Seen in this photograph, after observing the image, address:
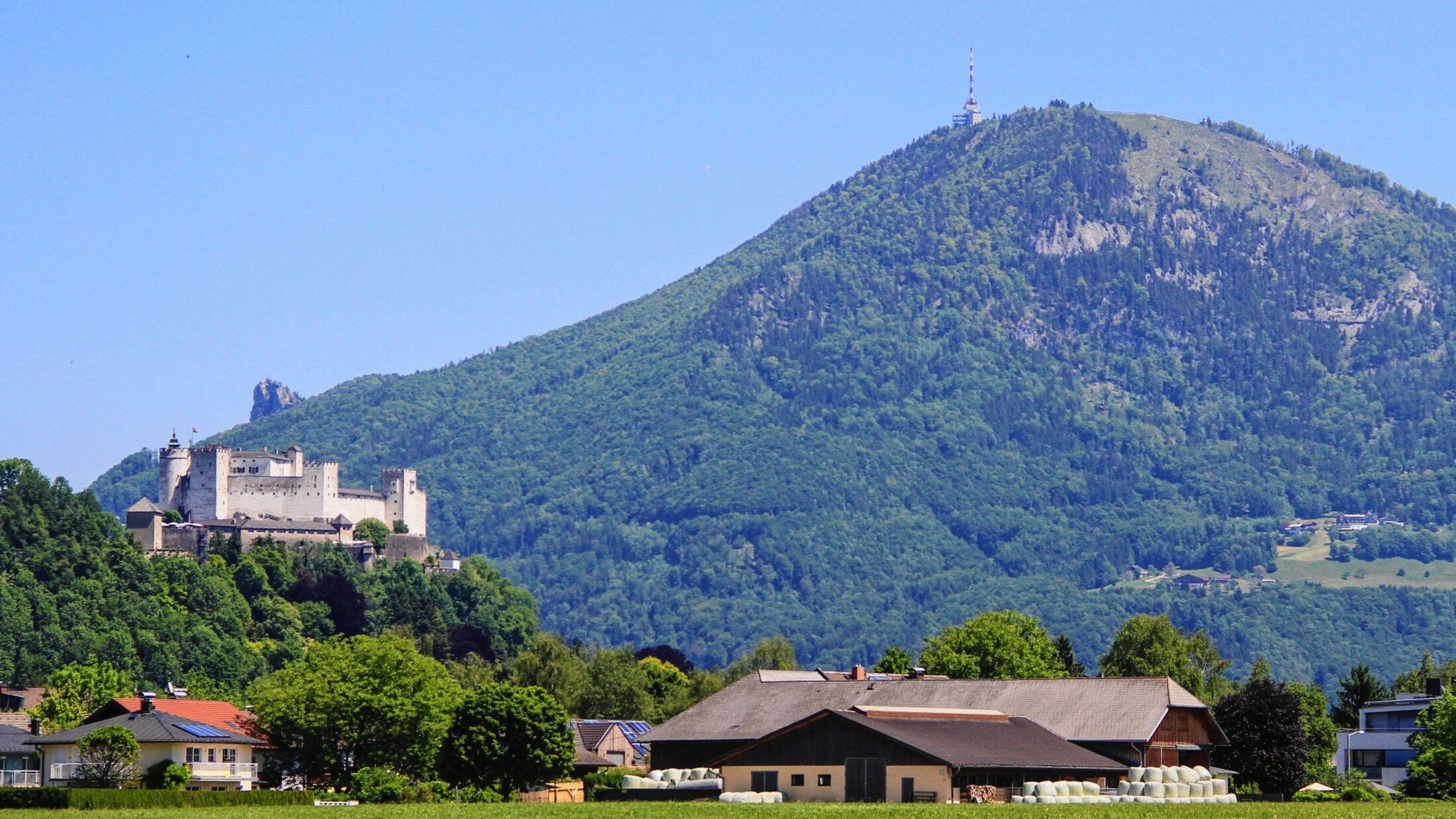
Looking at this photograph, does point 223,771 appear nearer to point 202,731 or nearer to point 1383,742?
point 202,731

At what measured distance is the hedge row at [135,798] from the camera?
76.4 metres

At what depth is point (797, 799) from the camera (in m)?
87.0

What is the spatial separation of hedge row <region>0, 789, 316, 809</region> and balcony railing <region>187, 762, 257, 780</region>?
10446 mm

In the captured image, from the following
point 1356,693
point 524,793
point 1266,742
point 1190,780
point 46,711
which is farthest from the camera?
point 1356,693

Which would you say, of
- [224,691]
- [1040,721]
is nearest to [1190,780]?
[1040,721]

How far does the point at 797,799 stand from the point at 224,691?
294 feet

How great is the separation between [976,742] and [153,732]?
3474cm

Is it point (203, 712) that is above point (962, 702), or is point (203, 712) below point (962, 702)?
below

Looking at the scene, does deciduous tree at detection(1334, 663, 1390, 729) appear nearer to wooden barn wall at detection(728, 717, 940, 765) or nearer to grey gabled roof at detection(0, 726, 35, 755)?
wooden barn wall at detection(728, 717, 940, 765)

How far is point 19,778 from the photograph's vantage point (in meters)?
96.4

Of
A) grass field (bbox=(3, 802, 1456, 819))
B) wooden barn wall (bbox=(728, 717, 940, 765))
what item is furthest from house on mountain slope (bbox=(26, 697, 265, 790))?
wooden barn wall (bbox=(728, 717, 940, 765))

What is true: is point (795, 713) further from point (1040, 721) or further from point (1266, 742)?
point (1266, 742)

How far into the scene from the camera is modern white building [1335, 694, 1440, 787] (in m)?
124

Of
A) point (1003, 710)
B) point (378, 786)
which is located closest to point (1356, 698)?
point (1003, 710)
